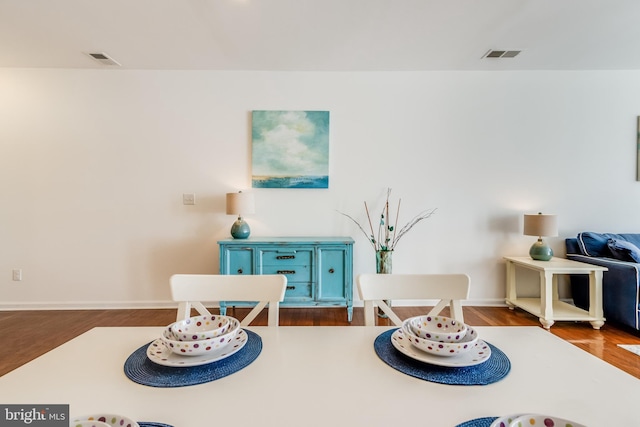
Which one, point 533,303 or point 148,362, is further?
point 533,303

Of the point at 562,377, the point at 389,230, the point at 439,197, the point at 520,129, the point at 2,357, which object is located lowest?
the point at 2,357

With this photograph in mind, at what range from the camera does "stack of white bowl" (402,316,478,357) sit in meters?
0.76

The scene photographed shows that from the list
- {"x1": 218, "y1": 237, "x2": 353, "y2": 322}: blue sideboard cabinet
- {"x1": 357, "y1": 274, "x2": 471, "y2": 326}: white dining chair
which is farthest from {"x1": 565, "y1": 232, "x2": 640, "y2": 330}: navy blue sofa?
{"x1": 357, "y1": 274, "x2": 471, "y2": 326}: white dining chair

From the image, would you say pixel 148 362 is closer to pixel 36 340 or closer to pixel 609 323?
pixel 36 340

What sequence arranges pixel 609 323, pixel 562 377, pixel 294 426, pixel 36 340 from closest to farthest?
pixel 294 426, pixel 562 377, pixel 36 340, pixel 609 323

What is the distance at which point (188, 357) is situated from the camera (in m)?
0.78

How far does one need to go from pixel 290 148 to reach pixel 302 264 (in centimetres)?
125

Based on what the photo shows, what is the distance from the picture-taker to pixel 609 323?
110 inches

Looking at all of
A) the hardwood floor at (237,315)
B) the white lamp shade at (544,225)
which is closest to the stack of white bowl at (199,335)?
the hardwood floor at (237,315)

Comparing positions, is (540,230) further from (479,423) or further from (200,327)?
(200,327)

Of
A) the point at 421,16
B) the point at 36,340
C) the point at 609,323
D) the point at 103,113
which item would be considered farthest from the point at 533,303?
the point at 103,113

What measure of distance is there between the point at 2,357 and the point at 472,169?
4.44 m

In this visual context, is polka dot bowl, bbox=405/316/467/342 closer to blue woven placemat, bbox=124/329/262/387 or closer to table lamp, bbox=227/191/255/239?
blue woven placemat, bbox=124/329/262/387

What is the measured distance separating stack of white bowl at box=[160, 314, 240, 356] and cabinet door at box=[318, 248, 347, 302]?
2.01m
